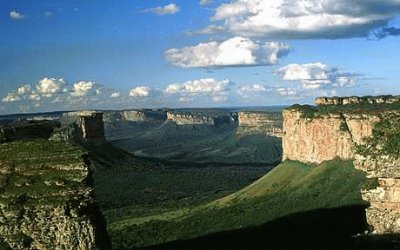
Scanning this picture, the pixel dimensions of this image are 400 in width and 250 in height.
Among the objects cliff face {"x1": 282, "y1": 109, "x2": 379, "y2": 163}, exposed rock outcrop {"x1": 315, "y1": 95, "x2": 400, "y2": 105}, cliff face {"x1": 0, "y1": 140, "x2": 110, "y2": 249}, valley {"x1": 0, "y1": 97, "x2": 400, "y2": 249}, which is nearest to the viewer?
cliff face {"x1": 0, "y1": 140, "x2": 110, "y2": 249}

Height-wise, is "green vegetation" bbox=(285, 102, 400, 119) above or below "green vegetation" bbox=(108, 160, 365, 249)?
above

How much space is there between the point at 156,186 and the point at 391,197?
126m

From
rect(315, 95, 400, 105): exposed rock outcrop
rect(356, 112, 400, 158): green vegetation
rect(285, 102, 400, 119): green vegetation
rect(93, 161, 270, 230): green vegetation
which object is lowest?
rect(93, 161, 270, 230): green vegetation

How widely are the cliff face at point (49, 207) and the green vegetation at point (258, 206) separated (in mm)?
40076

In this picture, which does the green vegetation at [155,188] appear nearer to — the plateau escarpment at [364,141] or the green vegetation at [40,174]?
the plateau escarpment at [364,141]

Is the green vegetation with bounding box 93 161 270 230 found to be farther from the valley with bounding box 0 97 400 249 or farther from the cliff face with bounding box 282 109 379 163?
the cliff face with bounding box 282 109 379 163

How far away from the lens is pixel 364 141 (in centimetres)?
4538

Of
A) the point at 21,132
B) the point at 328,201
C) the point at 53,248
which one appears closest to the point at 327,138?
the point at 328,201

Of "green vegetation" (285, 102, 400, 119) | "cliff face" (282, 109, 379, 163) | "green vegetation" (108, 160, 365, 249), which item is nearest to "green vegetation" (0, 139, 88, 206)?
"green vegetation" (108, 160, 365, 249)

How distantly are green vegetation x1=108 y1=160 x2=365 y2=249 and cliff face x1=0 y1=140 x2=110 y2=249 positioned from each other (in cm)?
4008

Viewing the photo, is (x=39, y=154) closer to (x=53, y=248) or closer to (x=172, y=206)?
(x=53, y=248)

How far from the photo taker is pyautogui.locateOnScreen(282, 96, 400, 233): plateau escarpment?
1599 inches

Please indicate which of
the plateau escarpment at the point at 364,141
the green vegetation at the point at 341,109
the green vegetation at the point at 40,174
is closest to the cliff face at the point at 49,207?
the green vegetation at the point at 40,174

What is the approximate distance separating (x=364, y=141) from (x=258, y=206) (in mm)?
57913
